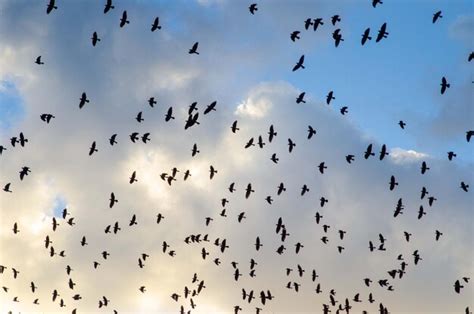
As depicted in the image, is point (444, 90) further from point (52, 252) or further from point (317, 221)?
point (52, 252)

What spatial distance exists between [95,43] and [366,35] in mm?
26836

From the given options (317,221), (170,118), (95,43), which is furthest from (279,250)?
(95,43)

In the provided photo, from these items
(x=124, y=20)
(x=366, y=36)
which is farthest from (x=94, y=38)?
(x=366, y=36)

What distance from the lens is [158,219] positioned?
244ft

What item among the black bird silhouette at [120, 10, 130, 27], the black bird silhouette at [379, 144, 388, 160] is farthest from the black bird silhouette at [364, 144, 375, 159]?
the black bird silhouette at [120, 10, 130, 27]

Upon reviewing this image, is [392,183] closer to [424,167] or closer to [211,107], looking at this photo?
[424,167]

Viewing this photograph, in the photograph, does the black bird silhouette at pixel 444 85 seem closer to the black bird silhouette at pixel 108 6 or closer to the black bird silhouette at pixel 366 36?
the black bird silhouette at pixel 366 36

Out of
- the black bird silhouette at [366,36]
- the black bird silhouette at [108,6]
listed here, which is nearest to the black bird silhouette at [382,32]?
the black bird silhouette at [366,36]

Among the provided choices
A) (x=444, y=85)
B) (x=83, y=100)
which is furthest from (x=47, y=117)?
(x=444, y=85)

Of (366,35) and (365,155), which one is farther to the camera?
(365,155)

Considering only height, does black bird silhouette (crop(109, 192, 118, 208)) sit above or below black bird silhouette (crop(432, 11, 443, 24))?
below

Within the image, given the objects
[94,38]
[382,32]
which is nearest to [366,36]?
[382,32]

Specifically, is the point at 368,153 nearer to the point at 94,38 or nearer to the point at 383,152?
the point at 383,152

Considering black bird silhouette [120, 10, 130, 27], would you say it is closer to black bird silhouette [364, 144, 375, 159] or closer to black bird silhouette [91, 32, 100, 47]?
black bird silhouette [91, 32, 100, 47]
